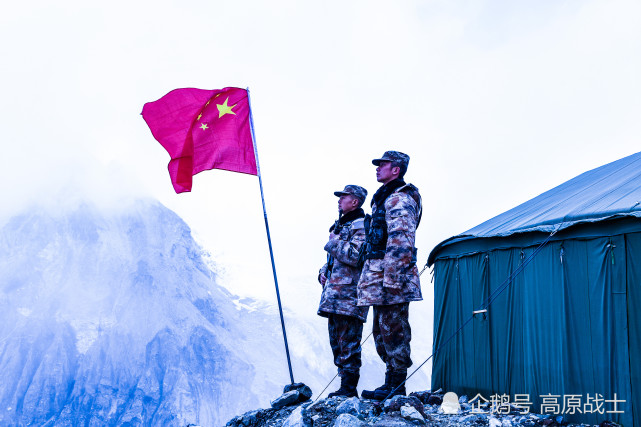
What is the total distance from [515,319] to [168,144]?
4.12 meters

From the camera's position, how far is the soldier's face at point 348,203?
16.8 ft

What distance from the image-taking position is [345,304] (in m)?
4.79

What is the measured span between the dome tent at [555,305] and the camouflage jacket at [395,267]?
1.28m

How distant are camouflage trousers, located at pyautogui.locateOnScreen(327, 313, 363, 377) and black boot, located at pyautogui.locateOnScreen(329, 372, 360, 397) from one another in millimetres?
39

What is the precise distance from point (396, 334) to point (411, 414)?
677mm

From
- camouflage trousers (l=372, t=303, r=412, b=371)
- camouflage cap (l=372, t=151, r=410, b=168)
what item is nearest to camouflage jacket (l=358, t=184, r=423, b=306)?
camouflage trousers (l=372, t=303, r=412, b=371)

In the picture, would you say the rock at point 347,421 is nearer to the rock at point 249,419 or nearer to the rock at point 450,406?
the rock at point 450,406

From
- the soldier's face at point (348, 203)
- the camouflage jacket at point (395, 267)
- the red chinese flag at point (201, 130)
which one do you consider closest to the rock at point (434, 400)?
the camouflage jacket at point (395, 267)

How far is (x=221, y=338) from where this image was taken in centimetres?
10025

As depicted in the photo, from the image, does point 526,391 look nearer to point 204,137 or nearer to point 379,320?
point 379,320

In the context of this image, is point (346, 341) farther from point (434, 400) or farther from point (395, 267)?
point (434, 400)

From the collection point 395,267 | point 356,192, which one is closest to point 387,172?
point 356,192

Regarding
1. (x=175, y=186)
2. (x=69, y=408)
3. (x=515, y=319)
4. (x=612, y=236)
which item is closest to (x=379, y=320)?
(x=515, y=319)

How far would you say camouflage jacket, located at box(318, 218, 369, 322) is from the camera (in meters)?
4.78
